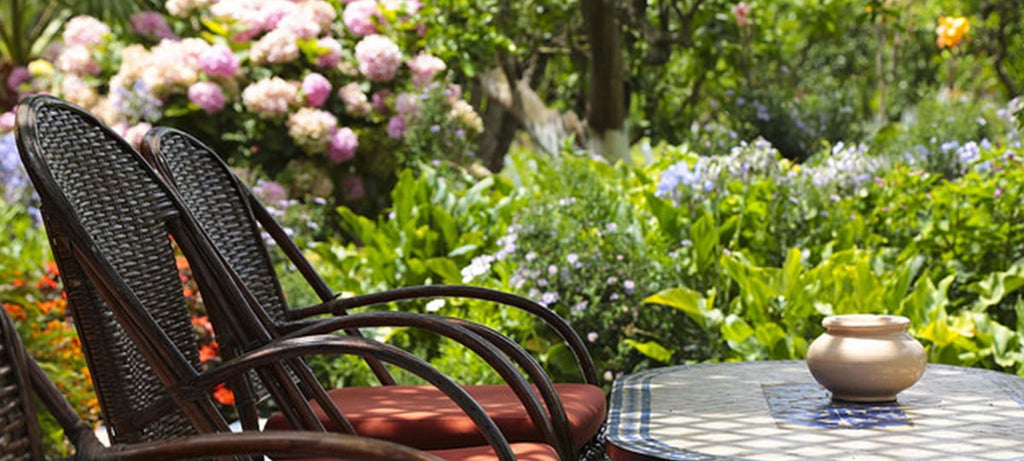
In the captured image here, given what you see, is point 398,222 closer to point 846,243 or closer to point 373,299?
point 846,243

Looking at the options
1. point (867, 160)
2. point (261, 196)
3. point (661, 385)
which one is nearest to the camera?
point (661, 385)

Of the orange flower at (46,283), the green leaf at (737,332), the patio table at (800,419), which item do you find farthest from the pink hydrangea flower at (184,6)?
the patio table at (800,419)

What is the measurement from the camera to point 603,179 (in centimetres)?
552

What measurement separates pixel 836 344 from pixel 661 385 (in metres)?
0.44

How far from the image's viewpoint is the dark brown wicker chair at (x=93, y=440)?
1.48m

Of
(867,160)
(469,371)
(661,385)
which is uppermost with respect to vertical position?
(867,160)

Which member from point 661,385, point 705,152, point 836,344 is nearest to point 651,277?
point 661,385

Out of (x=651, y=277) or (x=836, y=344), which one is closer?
(x=836, y=344)

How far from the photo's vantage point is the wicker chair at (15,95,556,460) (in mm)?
2002

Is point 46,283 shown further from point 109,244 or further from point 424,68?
point 109,244

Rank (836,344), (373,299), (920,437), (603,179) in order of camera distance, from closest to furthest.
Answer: (920,437), (836,344), (373,299), (603,179)

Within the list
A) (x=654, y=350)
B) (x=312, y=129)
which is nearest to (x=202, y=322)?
(x=654, y=350)

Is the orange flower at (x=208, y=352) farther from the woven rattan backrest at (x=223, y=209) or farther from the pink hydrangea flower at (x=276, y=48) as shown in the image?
the pink hydrangea flower at (x=276, y=48)

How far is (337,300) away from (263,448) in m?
1.47
